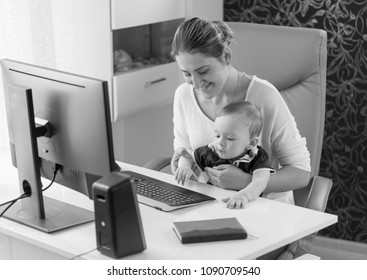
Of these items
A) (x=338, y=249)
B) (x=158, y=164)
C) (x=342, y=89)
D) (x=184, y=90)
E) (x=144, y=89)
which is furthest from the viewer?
(x=338, y=249)

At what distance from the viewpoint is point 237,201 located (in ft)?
7.48

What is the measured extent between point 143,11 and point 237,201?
4.34 ft

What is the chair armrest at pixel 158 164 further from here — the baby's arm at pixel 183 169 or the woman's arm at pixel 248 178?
the woman's arm at pixel 248 178

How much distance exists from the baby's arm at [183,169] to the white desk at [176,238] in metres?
0.11

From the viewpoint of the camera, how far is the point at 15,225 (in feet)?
7.14

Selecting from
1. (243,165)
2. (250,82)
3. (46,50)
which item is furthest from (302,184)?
(46,50)

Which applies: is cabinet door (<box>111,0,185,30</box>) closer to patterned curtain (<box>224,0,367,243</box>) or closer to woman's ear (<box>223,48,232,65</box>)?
patterned curtain (<box>224,0,367,243</box>)

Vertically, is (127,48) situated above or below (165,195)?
above

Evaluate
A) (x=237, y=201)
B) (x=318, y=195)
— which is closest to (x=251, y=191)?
(x=237, y=201)

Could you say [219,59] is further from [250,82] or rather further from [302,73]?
[302,73]

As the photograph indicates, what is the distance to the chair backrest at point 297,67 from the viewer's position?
2.71 metres

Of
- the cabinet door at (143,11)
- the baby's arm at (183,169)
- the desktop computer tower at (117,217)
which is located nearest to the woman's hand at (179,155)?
the baby's arm at (183,169)

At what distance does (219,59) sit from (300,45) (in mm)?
410

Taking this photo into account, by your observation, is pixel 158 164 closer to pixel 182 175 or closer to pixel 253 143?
pixel 182 175
